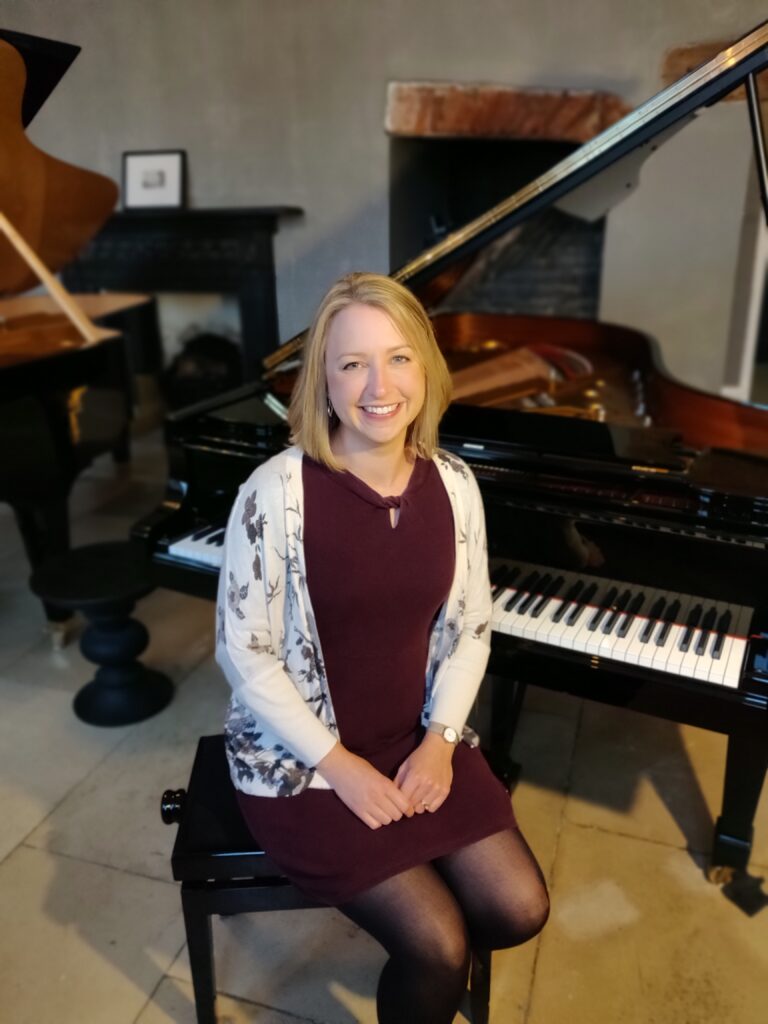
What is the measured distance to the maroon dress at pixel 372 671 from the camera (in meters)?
1.21

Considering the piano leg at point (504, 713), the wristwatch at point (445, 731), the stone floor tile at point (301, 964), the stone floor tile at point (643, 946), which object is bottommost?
the stone floor tile at point (301, 964)

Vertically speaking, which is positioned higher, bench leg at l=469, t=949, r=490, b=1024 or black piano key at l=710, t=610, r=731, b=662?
black piano key at l=710, t=610, r=731, b=662

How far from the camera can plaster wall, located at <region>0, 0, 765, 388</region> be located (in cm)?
159

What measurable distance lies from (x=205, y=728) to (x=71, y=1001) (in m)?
0.84

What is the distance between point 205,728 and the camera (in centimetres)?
231

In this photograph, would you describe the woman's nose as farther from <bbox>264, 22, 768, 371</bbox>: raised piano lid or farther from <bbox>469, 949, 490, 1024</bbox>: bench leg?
<bbox>469, 949, 490, 1024</bbox>: bench leg

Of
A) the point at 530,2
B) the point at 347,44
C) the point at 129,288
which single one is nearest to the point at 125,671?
the point at 347,44

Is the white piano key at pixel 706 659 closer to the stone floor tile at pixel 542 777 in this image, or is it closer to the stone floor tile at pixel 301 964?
the stone floor tile at pixel 542 777

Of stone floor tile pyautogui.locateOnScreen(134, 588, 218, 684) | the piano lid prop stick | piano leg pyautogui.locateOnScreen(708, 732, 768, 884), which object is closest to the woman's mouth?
piano leg pyautogui.locateOnScreen(708, 732, 768, 884)

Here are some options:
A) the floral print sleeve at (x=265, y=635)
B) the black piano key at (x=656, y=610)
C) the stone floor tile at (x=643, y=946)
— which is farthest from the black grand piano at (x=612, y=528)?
the floral print sleeve at (x=265, y=635)

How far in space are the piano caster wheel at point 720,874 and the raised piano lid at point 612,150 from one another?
1.47 metres

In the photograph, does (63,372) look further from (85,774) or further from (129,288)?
(129,288)

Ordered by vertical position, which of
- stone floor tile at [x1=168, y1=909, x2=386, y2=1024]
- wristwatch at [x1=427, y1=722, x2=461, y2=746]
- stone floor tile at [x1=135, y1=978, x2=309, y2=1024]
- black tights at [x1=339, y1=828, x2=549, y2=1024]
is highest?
wristwatch at [x1=427, y1=722, x2=461, y2=746]

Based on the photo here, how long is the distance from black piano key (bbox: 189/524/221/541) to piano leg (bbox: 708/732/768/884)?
4.14ft
